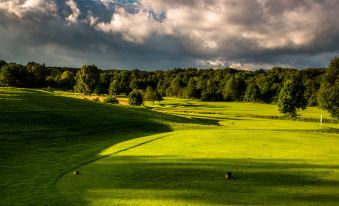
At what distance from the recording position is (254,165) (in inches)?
814

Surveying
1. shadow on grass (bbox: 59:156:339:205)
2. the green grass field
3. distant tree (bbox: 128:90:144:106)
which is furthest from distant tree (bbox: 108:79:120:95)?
shadow on grass (bbox: 59:156:339:205)

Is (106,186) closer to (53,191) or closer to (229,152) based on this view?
(53,191)

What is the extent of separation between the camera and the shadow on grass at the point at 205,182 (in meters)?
14.1

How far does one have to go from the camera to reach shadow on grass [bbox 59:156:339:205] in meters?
14.1

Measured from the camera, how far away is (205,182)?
54.5 ft

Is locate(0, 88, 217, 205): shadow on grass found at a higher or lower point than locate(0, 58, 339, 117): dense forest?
lower

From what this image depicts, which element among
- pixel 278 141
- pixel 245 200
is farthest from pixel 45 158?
pixel 278 141

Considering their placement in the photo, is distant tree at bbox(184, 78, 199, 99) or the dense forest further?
distant tree at bbox(184, 78, 199, 99)

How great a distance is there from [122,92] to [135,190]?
183m

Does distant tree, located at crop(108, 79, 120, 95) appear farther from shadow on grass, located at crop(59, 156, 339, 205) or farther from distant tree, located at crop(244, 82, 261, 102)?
shadow on grass, located at crop(59, 156, 339, 205)

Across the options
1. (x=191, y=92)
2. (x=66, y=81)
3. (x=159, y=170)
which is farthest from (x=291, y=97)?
(x=66, y=81)

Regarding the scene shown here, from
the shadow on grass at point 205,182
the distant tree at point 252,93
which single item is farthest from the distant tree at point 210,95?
the shadow on grass at point 205,182

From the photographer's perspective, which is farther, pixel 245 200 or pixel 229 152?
pixel 229 152

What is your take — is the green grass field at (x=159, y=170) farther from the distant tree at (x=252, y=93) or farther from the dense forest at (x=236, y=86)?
the distant tree at (x=252, y=93)
